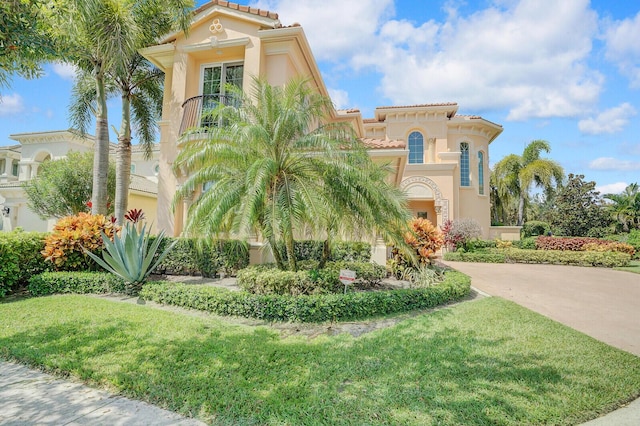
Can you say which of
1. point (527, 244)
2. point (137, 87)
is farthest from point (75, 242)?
point (527, 244)

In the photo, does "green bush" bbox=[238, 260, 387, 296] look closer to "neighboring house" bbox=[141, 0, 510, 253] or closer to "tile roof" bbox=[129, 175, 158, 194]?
"neighboring house" bbox=[141, 0, 510, 253]

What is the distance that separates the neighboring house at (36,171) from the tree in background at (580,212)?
30899 mm

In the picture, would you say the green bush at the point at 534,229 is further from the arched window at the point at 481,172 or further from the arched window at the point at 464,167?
the arched window at the point at 464,167

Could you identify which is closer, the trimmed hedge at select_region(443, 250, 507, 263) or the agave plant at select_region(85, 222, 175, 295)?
the agave plant at select_region(85, 222, 175, 295)

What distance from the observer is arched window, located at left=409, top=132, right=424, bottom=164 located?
23.6 m

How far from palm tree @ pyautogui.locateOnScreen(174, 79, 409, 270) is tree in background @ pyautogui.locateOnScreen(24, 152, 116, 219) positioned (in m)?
13.8

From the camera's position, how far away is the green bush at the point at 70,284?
878 cm

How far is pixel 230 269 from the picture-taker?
10.8 m

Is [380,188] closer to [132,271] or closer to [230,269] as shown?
[230,269]

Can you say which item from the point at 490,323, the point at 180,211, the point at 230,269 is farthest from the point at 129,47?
the point at 490,323

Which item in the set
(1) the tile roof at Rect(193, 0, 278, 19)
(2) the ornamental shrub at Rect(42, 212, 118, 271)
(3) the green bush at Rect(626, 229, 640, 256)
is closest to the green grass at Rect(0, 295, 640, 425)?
(2) the ornamental shrub at Rect(42, 212, 118, 271)

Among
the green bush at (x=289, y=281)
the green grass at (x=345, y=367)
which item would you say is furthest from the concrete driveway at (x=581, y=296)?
the green bush at (x=289, y=281)

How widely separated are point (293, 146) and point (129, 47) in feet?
27.7

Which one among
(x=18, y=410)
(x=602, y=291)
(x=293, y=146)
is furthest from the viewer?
(x=602, y=291)
